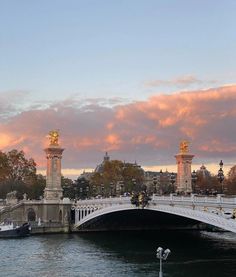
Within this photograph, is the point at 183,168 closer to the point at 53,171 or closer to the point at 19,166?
the point at 53,171

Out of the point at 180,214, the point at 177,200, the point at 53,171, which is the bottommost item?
the point at 180,214

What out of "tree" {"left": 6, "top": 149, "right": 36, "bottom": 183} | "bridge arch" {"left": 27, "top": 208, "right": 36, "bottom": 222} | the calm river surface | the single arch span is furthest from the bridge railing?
"tree" {"left": 6, "top": 149, "right": 36, "bottom": 183}

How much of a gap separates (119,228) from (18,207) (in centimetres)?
1251

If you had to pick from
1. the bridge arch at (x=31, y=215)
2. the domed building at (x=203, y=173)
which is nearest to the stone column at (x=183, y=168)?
the bridge arch at (x=31, y=215)

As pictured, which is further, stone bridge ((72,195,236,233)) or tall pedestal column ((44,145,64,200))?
tall pedestal column ((44,145,64,200))

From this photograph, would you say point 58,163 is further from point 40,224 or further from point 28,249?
point 28,249

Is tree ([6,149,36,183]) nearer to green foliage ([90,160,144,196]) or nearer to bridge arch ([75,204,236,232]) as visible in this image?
green foliage ([90,160,144,196])

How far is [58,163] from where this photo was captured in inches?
2918

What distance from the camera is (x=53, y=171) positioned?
7369 centimetres

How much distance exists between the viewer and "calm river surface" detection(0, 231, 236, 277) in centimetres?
→ 3575

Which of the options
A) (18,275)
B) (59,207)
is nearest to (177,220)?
(59,207)

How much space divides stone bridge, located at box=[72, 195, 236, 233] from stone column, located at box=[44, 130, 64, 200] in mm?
10751

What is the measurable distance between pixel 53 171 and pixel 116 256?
3191cm

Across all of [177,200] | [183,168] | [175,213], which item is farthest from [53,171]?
[175,213]
